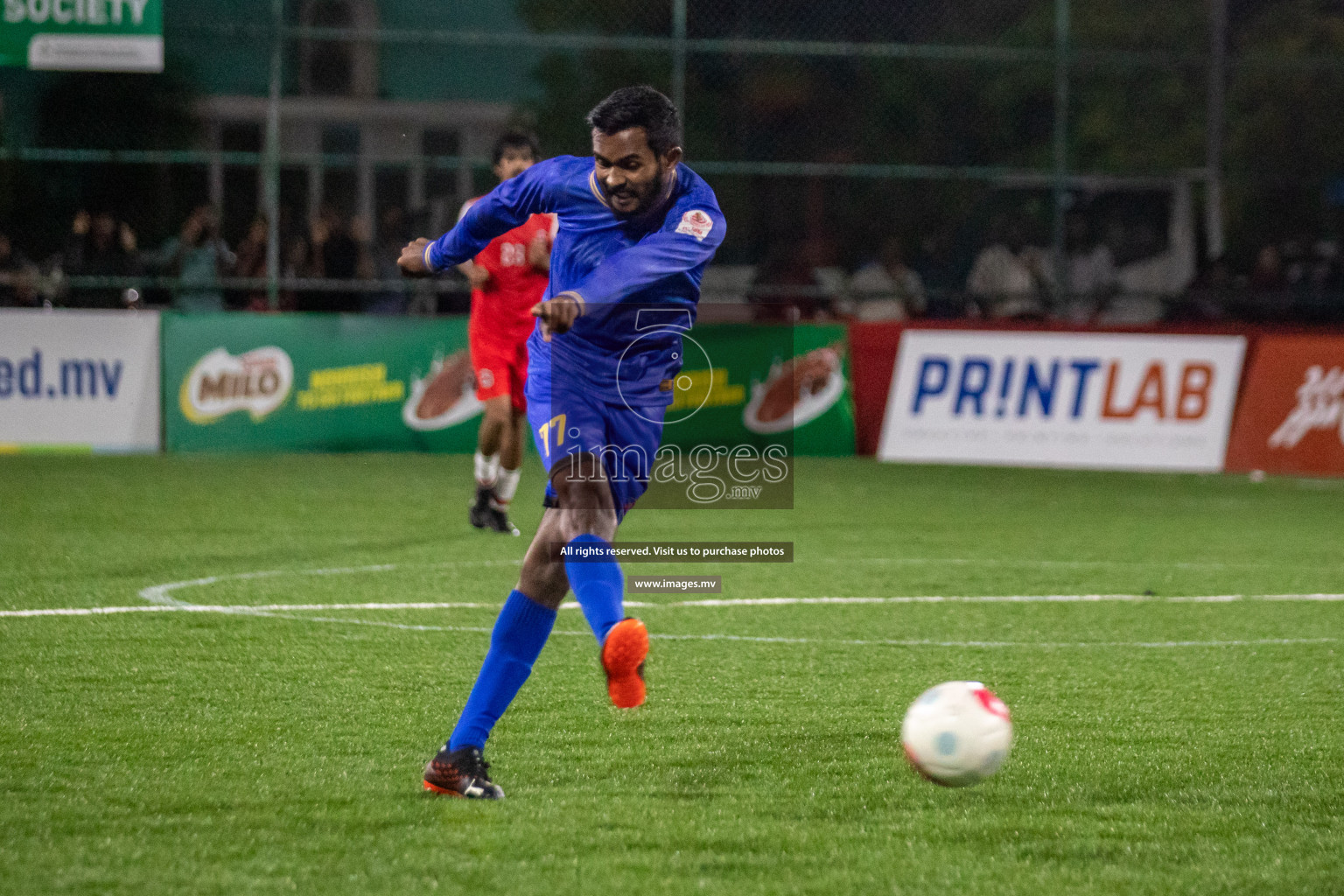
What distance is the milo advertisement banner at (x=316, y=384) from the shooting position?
14391mm

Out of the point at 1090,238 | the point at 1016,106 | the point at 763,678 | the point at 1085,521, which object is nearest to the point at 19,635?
the point at 763,678

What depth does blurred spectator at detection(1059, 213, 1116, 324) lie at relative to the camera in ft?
57.5

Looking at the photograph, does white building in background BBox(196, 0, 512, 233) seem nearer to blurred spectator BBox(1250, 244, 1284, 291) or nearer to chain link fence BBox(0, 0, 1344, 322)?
chain link fence BBox(0, 0, 1344, 322)

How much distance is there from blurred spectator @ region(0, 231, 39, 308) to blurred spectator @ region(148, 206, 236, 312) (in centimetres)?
110

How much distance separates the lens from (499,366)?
10008mm

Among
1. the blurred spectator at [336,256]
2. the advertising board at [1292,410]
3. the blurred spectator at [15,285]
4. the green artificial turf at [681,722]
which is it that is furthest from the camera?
the blurred spectator at [336,256]

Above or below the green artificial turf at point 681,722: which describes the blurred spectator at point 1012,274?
above

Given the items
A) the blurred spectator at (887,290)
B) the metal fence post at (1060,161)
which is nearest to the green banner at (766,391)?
the blurred spectator at (887,290)

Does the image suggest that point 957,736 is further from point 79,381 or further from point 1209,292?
point 1209,292

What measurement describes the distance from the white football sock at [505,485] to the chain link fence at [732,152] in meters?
5.56

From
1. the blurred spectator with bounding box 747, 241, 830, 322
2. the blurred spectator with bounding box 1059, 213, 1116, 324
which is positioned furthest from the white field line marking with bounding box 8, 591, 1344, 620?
the blurred spectator with bounding box 1059, 213, 1116, 324

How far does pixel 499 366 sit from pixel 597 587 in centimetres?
579

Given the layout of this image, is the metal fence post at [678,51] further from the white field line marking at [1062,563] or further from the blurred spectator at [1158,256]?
the white field line marking at [1062,563]

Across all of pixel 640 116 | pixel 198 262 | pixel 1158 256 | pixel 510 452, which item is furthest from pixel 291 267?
Answer: pixel 640 116
